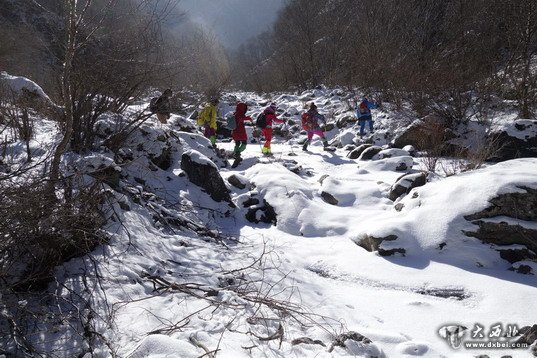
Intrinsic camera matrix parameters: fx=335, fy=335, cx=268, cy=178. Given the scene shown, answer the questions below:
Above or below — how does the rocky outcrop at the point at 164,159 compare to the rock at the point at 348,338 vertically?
above

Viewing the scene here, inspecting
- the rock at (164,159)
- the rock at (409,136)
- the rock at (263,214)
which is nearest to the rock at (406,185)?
the rock at (263,214)

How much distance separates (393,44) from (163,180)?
12.2 metres

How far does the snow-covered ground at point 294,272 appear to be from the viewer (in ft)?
7.41

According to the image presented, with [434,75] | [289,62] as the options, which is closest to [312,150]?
[434,75]

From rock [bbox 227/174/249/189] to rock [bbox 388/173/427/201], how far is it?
2.48 m

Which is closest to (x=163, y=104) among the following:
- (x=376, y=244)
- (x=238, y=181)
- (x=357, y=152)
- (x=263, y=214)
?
(x=238, y=181)

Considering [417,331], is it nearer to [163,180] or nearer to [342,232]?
[342,232]

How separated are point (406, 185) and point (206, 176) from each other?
10.5 ft

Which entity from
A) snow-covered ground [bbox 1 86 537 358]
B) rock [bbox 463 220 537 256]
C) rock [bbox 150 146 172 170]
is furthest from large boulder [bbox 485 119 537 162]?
rock [bbox 150 146 172 170]

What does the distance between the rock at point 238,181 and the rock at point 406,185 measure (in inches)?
97.6

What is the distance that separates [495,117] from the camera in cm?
898

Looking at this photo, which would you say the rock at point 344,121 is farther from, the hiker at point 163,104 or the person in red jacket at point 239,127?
the hiker at point 163,104

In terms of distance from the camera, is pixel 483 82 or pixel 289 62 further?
pixel 289 62

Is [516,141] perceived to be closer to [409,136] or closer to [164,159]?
[409,136]
